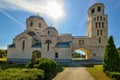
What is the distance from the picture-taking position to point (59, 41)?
50.4 meters

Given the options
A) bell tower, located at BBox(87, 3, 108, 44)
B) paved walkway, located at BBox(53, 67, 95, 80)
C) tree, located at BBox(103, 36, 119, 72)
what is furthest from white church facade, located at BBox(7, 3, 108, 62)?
tree, located at BBox(103, 36, 119, 72)

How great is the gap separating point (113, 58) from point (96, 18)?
30.2 metres

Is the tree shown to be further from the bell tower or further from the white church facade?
the bell tower

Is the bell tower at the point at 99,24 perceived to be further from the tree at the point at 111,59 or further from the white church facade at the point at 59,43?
the tree at the point at 111,59

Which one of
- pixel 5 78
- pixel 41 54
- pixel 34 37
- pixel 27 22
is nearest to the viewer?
pixel 5 78

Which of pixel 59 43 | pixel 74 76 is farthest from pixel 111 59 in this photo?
pixel 59 43

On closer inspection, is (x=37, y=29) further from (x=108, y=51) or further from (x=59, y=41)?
(x=108, y=51)

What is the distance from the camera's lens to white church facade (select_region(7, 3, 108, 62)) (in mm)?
48094

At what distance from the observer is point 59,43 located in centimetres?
4966

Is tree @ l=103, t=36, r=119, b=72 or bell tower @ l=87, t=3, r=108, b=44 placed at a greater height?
bell tower @ l=87, t=3, r=108, b=44

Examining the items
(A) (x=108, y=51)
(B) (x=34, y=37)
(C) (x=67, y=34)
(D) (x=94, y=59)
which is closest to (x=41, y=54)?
(B) (x=34, y=37)

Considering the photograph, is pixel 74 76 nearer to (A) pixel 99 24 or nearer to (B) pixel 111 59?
(B) pixel 111 59

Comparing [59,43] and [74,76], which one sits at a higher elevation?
[59,43]

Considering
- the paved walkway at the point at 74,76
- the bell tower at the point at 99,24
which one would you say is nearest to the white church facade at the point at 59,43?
the bell tower at the point at 99,24
